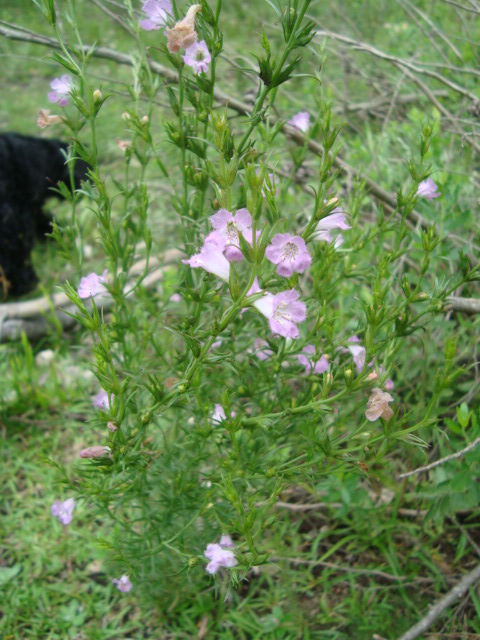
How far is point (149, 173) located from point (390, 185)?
1.92 meters

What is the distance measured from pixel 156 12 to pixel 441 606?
1455 mm

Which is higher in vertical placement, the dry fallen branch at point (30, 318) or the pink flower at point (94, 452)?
the pink flower at point (94, 452)

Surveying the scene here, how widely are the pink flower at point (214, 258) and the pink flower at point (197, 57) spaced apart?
39 centimetres

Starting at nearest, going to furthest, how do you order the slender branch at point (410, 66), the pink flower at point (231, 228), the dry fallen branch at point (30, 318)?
the pink flower at point (231, 228), the slender branch at point (410, 66), the dry fallen branch at point (30, 318)

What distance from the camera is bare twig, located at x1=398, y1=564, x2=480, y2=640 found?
142cm

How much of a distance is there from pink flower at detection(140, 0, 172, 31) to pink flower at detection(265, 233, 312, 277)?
48 centimetres

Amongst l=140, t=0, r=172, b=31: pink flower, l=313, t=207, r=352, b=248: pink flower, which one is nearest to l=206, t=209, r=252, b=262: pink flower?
l=313, t=207, r=352, b=248: pink flower

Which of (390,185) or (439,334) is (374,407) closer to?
(439,334)

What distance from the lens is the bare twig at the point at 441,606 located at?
142 centimetres

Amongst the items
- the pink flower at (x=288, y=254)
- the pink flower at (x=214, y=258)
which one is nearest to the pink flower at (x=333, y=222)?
the pink flower at (x=288, y=254)

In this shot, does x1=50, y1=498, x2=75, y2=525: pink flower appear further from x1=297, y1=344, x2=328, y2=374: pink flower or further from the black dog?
the black dog

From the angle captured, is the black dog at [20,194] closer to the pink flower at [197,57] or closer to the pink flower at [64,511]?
the pink flower at [64,511]

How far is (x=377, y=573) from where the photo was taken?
1669 mm

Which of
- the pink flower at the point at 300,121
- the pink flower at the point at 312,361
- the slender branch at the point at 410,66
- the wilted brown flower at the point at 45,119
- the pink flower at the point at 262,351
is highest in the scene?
the slender branch at the point at 410,66
